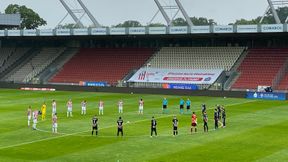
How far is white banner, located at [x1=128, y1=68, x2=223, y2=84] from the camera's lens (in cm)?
7556

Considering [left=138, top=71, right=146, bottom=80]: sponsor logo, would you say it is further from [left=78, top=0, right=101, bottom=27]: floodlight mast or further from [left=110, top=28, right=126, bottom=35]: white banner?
[left=78, top=0, right=101, bottom=27]: floodlight mast

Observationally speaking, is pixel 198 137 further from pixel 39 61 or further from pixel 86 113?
A: pixel 39 61

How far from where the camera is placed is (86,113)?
4844 centimetres

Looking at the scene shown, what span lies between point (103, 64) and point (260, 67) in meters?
24.7

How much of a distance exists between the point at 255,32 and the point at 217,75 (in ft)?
26.5

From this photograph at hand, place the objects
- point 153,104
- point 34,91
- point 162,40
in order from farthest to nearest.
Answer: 1. point 162,40
2. point 34,91
3. point 153,104

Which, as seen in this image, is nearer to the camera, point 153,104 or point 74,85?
point 153,104

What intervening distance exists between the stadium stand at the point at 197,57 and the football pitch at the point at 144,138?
2521 centimetres

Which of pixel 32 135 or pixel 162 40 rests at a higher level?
pixel 162 40

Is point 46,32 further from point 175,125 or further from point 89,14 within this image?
point 175,125

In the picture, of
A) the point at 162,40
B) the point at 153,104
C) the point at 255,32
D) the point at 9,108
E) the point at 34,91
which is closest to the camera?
the point at 9,108

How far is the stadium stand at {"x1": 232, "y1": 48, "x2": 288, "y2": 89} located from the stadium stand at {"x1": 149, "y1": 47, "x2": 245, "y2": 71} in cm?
219

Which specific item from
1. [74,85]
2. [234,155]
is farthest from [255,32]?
[234,155]

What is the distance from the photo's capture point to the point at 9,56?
98125mm
